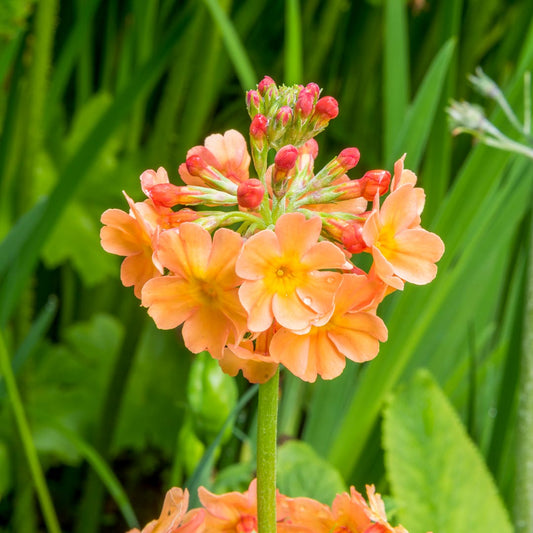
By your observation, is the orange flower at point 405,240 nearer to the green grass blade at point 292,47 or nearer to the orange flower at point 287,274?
the orange flower at point 287,274

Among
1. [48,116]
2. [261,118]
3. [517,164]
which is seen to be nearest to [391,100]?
[517,164]

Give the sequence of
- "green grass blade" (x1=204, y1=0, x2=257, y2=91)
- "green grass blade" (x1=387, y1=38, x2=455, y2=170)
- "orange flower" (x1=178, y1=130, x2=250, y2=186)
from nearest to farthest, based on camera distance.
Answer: "orange flower" (x1=178, y1=130, x2=250, y2=186)
"green grass blade" (x1=387, y1=38, x2=455, y2=170)
"green grass blade" (x1=204, y1=0, x2=257, y2=91)

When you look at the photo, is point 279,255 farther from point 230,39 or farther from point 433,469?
point 230,39

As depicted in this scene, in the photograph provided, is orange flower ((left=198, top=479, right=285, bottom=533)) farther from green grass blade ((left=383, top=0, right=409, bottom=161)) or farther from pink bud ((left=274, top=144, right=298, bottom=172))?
green grass blade ((left=383, top=0, right=409, bottom=161))

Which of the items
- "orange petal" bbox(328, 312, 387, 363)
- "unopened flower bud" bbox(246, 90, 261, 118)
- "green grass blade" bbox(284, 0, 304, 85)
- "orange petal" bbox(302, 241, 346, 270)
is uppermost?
"green grass blade" bbox(284, 0, 304, 85)

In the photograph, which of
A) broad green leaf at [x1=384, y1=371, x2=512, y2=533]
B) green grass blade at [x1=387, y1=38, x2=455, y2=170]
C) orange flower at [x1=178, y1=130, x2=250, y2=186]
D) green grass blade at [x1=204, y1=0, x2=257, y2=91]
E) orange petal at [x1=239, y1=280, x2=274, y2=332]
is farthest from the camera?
green grass blade at [x1=204, y1=0, x2=257, y2=91]

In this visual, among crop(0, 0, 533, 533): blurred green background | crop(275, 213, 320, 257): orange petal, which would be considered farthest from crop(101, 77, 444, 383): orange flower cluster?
crop(0, 0, 533, 533): blurred green background

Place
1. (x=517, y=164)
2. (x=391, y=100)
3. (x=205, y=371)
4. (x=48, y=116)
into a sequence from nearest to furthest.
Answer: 1. (x=205, y=371)
2. (x=517, y=164)
3. (x=391, y=100)
4. (x=48, y=116)

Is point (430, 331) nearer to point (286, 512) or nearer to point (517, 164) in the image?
point (517, 164)

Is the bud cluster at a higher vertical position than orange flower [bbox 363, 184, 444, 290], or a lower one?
higher
